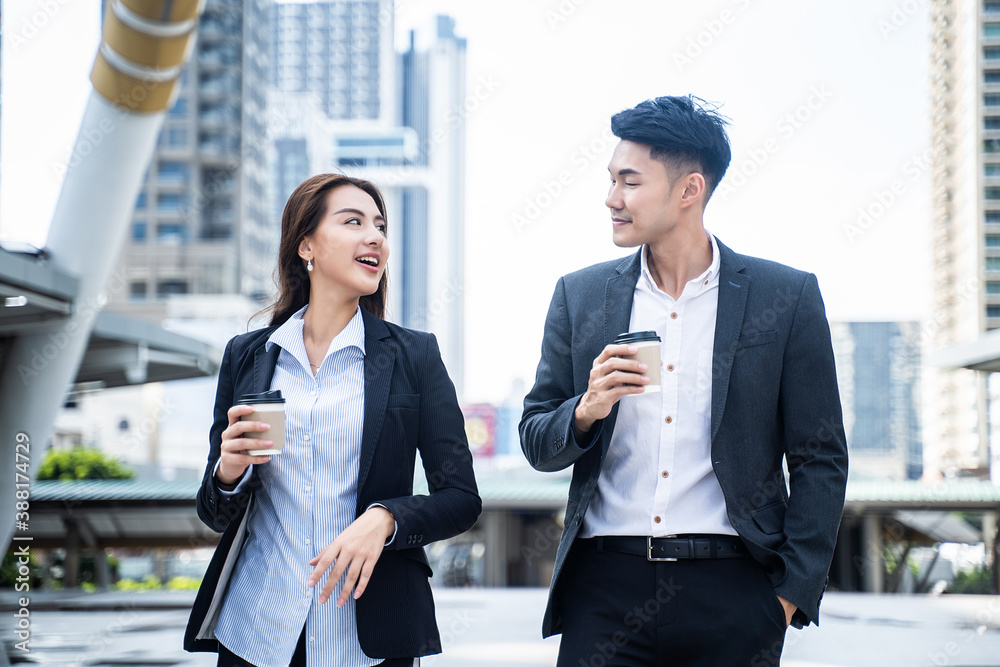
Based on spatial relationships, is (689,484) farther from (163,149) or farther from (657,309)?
(163,149)

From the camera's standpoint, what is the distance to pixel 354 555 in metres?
2.08

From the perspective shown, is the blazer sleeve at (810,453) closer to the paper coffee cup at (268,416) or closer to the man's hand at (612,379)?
→ the man's hand at (612,379)

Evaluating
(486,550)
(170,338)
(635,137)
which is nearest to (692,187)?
(635,137)

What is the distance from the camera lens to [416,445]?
241 cm

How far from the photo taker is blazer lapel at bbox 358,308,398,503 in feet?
7.44

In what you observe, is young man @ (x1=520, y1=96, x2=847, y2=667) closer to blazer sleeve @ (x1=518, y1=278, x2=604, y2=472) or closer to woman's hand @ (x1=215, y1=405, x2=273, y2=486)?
blazer sleeve @ (x1=518, y1=278, x2=604, y2=472)

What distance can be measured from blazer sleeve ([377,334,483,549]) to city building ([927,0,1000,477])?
8256 cm

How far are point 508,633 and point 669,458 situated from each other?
875cm

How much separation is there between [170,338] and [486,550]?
1255 centimetres

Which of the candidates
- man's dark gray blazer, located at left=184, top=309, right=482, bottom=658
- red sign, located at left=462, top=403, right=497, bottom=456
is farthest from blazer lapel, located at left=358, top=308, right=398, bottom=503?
red sign, located at left=462, top=403, right=497, bottom=456

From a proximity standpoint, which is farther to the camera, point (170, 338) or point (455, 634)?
point (170, 338)

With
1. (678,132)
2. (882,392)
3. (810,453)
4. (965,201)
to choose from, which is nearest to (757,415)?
(810,453)

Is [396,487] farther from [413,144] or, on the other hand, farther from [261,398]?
[413,144]

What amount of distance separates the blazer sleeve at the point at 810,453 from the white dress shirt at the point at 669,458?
0.17 meters
